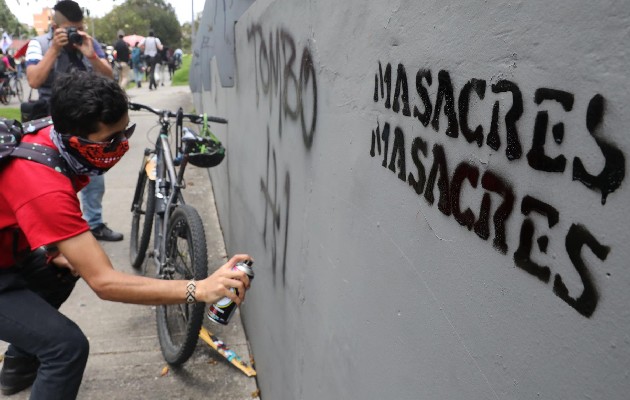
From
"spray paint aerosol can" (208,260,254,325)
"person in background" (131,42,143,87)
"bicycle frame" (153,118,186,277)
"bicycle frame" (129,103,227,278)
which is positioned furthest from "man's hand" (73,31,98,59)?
"person in background" (131,42,143,87)

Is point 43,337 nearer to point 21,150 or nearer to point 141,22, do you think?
point 21,150

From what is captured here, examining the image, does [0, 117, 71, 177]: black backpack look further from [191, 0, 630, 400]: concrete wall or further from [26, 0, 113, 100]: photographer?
[26, 0, 113, 100]: photographer

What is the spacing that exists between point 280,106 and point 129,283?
0.99 metres

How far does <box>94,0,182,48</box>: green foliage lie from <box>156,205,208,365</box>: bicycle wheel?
65.6 meters

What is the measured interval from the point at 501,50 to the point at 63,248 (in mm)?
1652

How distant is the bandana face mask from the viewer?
2176 millimetres

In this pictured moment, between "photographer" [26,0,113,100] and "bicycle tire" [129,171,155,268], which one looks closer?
"bicycle tire" [129,171,155,268]

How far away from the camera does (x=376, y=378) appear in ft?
4.58

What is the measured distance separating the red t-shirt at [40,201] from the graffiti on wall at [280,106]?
0.85 metres

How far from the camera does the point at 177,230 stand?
11.3 ft

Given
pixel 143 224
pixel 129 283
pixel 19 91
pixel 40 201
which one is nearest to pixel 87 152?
pixel 40 201

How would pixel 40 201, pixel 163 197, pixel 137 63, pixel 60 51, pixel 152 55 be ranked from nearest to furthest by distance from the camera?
pixel 40 201
pixel 163 197
pixel 60 51
pixel 152 55
pixel 137 63

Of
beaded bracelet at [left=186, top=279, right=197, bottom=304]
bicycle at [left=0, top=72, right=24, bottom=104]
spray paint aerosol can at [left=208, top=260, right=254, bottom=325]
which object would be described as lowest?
bicycle at [left=0, top=72, right=24, bottom=104]

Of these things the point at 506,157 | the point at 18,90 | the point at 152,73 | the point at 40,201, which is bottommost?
the point at 18,90
